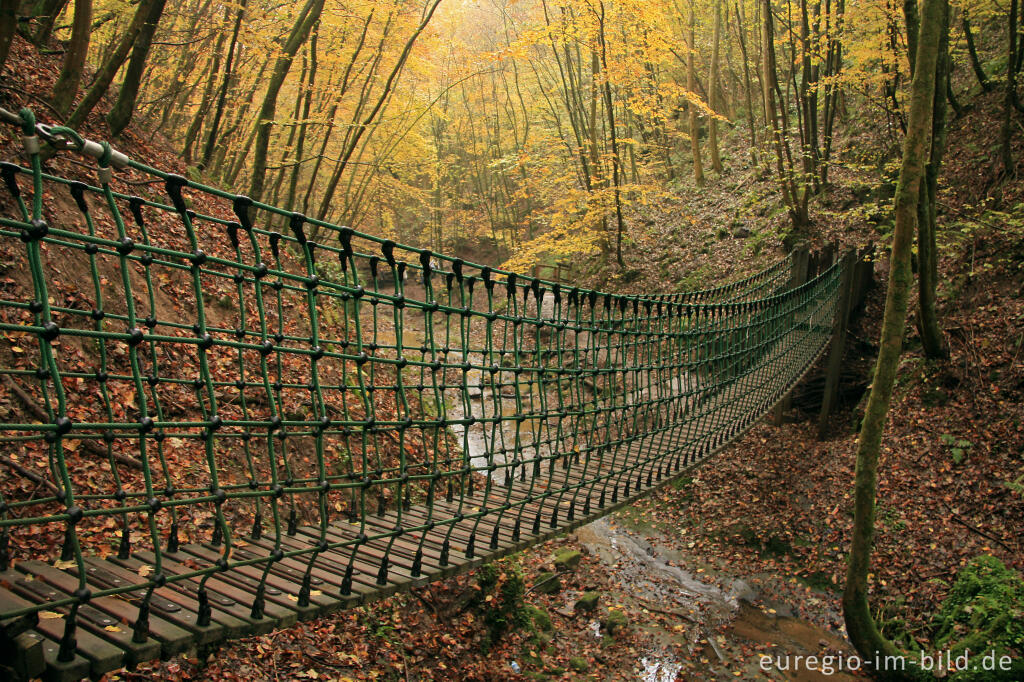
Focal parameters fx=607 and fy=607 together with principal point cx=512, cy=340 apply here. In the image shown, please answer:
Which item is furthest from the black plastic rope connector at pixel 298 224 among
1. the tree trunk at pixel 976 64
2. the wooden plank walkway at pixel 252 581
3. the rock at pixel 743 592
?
the tree trunk at pixel 976 64

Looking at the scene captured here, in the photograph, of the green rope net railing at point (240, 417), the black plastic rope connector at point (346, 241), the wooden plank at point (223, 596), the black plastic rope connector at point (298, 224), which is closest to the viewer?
the green rope net railing at point (240, 417)

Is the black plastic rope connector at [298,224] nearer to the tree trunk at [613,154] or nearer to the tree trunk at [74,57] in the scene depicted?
the tree trunk at [74,57]

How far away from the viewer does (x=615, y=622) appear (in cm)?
444

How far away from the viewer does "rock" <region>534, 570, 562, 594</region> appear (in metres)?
4.76

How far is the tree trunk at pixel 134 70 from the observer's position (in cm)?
363

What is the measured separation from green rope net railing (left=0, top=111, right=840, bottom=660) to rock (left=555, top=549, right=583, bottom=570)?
1.35m

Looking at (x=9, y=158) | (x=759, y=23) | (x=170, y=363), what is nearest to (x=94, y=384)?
(x=170, y=363)

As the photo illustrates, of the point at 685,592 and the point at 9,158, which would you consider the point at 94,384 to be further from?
the point at 685,592

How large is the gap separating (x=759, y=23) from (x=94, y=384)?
39.3 feet

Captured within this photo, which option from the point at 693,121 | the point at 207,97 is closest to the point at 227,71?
the point at 207,97

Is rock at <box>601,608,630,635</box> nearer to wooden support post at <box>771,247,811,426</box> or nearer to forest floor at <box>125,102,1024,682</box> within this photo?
forest floor at <box>125,102,1024,682</box>

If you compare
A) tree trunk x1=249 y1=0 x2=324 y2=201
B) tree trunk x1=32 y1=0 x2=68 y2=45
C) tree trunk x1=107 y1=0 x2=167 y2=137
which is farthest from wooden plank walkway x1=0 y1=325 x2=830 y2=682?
tree trunk x1=32 y1=0 x2=68 y2=45

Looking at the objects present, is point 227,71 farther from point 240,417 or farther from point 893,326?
point 893,326

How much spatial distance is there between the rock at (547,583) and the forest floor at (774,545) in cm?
2
